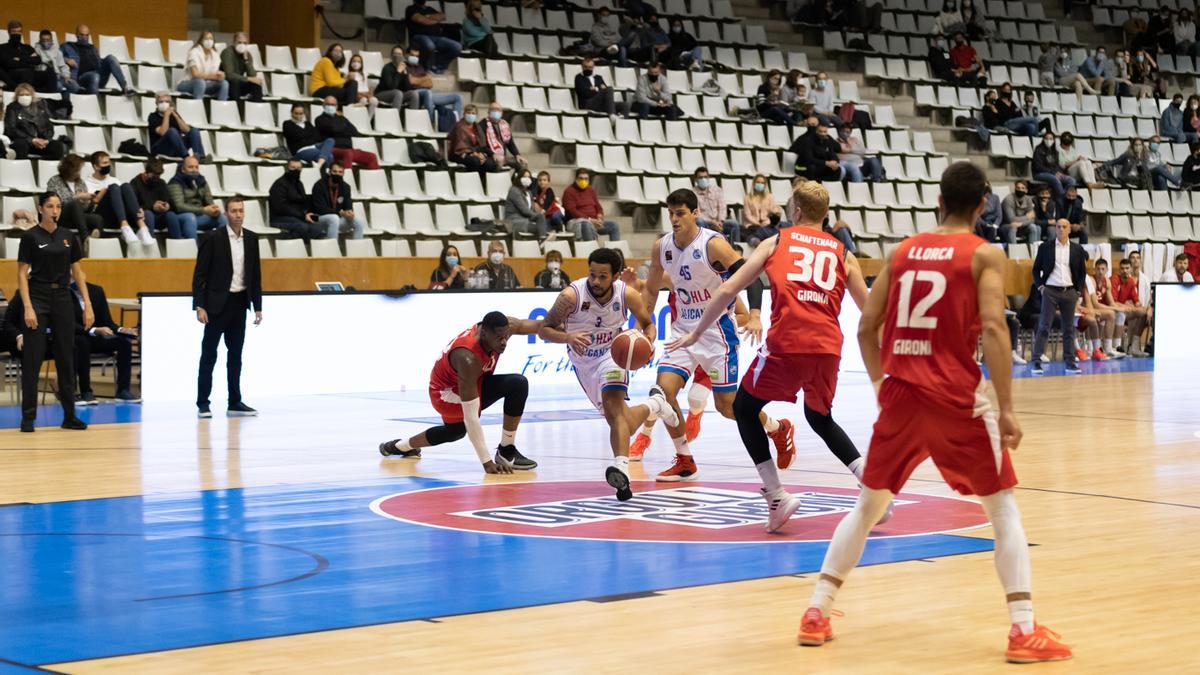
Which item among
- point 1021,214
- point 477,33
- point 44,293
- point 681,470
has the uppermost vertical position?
point 477,33

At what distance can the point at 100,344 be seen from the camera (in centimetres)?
1614

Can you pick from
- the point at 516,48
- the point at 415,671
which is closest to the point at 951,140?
the point at 516,48

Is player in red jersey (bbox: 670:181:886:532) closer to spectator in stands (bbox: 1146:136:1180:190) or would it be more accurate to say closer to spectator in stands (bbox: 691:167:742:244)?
spectator in stands (bbox: 691:167:742:244)

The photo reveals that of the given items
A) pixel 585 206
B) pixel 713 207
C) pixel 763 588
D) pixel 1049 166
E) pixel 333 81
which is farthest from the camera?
pixel 1049 166

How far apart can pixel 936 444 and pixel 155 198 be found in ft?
48.5

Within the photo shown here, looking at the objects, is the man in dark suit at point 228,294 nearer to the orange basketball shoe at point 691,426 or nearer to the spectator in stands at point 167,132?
the spectator in stands at point 167,132

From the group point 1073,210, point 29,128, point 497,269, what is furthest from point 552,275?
Result: point 1073,210

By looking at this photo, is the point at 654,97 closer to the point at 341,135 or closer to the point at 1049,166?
the point at 341,135

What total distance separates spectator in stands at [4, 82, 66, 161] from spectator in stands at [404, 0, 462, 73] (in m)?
6.90

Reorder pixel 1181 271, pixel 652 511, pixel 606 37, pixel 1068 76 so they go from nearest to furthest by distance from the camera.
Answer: pixel 652 511, pixel 1181 271, pixel 606 37, pixel 1068 76

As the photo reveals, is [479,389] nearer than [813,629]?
No

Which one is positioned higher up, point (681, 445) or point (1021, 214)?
point (1021, 214)

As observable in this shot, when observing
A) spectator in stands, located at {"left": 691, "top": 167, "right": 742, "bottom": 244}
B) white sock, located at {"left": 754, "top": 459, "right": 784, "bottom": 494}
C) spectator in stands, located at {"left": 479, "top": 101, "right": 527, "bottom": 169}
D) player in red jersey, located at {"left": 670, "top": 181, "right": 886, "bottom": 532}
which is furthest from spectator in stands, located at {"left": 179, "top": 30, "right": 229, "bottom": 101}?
white sock, located at {"left": 754, "top": 459, "right": 784, "bottom": 494}

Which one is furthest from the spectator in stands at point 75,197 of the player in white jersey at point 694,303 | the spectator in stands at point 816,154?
the spectator in stands at point 816,154
